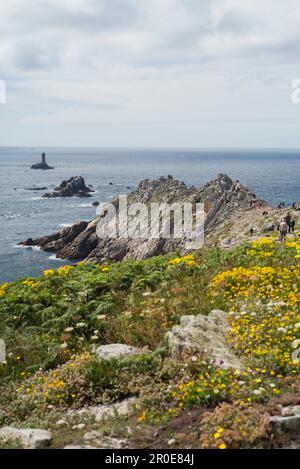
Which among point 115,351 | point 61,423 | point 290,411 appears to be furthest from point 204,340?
point 61,423

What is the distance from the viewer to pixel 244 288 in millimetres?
9172

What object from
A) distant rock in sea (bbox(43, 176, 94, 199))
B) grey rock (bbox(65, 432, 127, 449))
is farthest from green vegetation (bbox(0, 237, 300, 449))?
distant rock in sea (bbox(43, 176, 94, 199))

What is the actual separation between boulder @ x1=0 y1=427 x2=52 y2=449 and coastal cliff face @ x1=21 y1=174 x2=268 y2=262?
43.6 metres

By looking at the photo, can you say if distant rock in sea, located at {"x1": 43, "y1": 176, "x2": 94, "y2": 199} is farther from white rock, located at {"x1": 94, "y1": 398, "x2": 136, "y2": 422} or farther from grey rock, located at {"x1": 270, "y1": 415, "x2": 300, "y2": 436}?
grey rock, located at {"x1": 270, "y1": 415, "x2": 300, "y2": 436}

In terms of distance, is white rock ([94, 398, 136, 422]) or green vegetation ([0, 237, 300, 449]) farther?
white rock ([94, 398, 136, 422])

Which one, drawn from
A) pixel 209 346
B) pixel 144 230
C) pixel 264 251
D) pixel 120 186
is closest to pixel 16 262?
pixel 144 230

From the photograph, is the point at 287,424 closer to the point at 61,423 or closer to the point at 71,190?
the point at 61,423

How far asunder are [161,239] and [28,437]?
4936cm

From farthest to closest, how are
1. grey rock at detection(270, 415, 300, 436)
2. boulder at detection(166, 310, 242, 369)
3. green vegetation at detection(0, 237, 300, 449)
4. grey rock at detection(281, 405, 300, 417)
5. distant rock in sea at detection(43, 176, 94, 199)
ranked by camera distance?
distant rock in sea at detection(43, 176, 94, 199) → boulder at detection(166, 310, 242, 369) → green vegetation at detection(0, 237, 300, 449) → grey rock at detection(281, 405, 300, 417) → grey rock at detection(270, 415, 300, 436)

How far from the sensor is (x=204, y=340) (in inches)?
274

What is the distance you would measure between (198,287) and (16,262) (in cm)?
5091

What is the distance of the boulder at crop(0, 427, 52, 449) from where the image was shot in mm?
5273

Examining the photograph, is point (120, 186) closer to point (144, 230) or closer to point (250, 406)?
point (144, 230)
